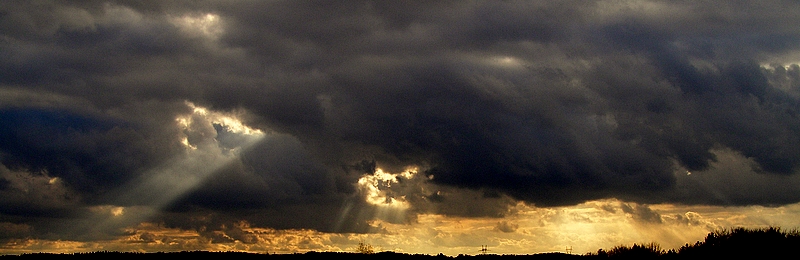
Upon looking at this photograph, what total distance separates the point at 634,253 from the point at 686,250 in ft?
13.3

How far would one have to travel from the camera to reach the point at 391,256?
63.2 metres

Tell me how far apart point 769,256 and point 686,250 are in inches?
297

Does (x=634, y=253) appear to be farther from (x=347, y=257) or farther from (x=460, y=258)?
(x=347, y=257)

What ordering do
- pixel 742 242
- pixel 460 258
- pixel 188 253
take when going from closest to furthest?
pixel 742 242 → pixel 188 253 → pixel 460 258

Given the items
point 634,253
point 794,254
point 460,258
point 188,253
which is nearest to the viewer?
point 794,254

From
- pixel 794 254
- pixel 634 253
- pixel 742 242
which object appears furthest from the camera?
pixel 634 253

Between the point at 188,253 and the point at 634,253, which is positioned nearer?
the point at 634,253

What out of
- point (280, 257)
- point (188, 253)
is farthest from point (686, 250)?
point (188, 253)

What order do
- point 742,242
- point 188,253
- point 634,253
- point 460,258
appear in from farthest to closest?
1. point 460,258
2. point 188,253
3. point 634,253
4. point 742,242

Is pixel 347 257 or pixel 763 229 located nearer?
pixel 763 229

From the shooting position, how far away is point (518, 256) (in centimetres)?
6506

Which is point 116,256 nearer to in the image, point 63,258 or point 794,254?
point 63,258

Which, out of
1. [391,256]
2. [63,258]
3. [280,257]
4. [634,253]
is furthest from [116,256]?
[634,253]

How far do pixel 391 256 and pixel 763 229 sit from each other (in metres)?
30.6
